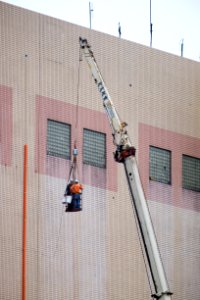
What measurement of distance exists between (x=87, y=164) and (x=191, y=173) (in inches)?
194

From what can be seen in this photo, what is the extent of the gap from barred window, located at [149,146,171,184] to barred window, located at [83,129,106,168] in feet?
6.96

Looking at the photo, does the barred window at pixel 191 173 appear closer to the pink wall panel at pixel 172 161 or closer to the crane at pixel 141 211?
the pink wall panel at pixel 172 161

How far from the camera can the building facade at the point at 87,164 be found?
3928cm

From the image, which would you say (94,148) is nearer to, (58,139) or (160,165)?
(58,139)

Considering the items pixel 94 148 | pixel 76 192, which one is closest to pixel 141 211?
pixel 76 192

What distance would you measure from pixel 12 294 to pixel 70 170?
15.3 ft

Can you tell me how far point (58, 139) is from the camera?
40.7m

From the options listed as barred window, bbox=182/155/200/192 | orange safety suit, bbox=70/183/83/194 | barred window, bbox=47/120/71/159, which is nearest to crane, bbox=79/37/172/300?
orange safety suit, bbox=70/183/83/194

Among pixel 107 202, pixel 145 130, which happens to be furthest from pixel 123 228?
pixel 145 130

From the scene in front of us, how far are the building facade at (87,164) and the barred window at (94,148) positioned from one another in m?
0.03

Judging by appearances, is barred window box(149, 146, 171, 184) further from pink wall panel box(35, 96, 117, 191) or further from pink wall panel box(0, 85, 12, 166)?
pink wall panel box(0, 85, 12, 166)

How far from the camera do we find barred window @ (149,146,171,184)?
4316 centimetres

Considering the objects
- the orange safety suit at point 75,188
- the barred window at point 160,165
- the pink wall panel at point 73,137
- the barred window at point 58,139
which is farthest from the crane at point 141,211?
the barred window at point 160,165

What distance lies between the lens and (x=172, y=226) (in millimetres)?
43031
